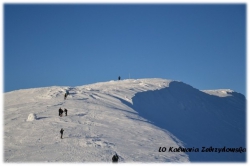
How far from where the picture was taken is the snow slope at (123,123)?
25375 millimetres

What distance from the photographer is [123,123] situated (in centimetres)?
3384

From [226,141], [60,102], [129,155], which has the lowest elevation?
[226,141]

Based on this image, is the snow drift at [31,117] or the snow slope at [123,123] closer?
the snow slope at [123,123]

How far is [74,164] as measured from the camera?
72.0 ft

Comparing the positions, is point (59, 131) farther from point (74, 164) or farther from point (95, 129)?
point (74, 164)

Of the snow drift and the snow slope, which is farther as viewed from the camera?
the snow drift

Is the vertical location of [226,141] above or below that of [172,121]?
below

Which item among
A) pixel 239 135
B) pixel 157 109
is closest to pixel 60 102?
pixel 157 109

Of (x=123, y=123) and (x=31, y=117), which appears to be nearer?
(x=31, y=117)

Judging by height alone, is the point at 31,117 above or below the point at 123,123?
above

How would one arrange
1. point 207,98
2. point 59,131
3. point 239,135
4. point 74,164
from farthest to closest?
point 207,98 → point 239,135 → point 59,131 → point 74,164

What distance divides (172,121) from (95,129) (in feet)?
61.6

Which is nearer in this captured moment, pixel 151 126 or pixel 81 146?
pixel 81 146

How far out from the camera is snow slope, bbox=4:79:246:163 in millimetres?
25375
